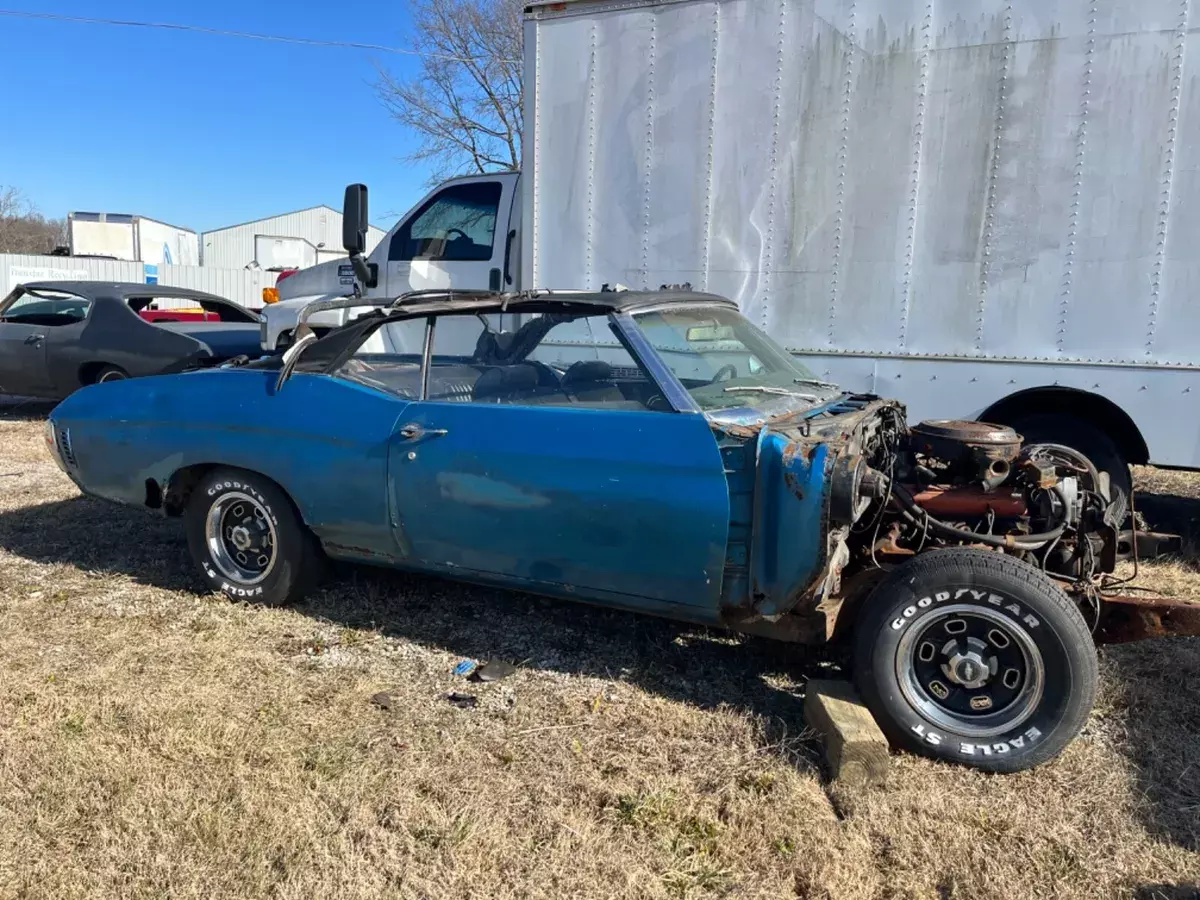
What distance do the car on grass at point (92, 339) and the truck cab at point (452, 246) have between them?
2.50 metres

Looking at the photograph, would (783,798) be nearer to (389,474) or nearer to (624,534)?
(624,534)

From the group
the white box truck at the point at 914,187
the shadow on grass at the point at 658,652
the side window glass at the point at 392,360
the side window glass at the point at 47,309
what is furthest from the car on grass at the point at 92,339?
the side window glass at the point at 392,360

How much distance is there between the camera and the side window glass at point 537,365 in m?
3.45

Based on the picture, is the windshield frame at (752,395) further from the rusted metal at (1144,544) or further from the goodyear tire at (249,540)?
the goodyear tire at (249,540)

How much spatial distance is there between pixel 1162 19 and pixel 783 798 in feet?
14.5

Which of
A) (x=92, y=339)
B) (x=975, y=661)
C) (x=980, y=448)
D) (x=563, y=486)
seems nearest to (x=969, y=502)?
(x=980, y=448)

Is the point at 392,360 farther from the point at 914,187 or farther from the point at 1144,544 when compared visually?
the point at 1144,544

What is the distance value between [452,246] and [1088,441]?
4650 mm

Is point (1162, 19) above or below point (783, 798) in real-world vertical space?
above

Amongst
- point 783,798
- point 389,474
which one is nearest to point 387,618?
point 389,474

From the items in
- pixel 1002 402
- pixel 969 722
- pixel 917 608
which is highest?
pixel 1002 402

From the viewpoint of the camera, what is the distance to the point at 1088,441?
4.82 metres

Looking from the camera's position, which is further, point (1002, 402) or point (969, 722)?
point (1002, 402)

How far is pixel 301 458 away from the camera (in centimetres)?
385
